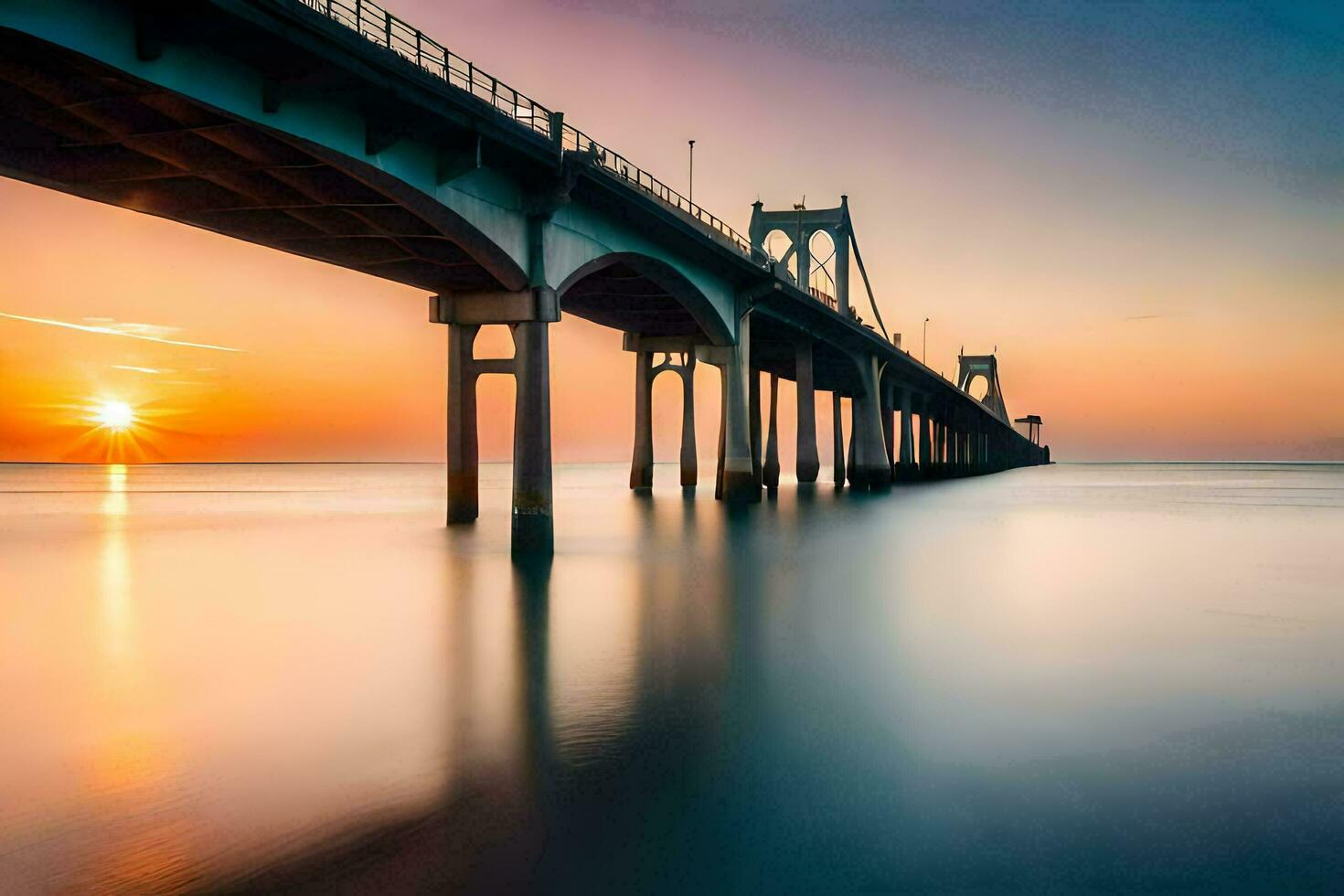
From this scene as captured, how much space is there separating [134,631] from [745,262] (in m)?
34.8

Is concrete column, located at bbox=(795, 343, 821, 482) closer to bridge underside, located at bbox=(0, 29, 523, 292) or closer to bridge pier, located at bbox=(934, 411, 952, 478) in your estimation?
bridge underside, located at bbox=(0, 29, 523, 292)

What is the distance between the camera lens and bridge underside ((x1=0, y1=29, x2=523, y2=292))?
17.3 metres

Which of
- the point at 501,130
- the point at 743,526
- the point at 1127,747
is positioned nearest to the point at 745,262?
the point at 743,526

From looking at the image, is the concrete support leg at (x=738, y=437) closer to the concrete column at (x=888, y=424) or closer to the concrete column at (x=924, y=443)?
the concrete column at (x=888, y=424)

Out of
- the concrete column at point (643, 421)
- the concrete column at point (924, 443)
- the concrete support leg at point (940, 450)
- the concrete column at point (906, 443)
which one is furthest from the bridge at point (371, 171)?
the concrete support leg at point (940, 450)

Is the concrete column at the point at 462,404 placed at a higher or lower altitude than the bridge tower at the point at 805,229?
lower

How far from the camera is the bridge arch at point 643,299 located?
134 feet

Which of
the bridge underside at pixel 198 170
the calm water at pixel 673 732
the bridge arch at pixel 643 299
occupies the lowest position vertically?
the calm water at pixel 673 732

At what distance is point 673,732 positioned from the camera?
32.8 ft

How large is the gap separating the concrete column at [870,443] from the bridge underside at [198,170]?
57.2 meters

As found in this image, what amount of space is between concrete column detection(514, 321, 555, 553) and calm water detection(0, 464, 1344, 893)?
4.95m

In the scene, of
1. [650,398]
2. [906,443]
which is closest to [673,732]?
[650,398]

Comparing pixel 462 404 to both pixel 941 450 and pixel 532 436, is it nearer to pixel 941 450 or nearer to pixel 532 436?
pixel 532 436

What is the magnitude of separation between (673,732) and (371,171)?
16.9m
